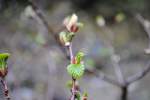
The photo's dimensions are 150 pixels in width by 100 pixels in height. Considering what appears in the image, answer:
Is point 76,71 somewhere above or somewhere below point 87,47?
below

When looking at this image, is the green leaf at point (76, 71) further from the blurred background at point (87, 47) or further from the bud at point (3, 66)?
the blurred background at point (87, 47)

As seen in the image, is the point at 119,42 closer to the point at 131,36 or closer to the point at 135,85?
the point at 131,36

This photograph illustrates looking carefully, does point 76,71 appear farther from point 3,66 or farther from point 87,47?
point 87,47

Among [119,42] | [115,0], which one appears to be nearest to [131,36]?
[119,42]

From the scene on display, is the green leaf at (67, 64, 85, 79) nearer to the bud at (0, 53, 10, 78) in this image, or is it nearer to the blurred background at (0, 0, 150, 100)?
the bud at (0, 53, 10, 78)

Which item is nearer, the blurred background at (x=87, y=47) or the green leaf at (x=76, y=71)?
the green leaf at (x=76, y=71)

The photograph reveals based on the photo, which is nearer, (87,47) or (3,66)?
(3,66)

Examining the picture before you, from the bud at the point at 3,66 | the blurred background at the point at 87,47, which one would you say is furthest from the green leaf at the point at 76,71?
the blurred background at the point at 87,47

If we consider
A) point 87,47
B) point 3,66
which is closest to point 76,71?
point 3,66

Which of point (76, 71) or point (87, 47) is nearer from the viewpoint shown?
point (76, 71)
